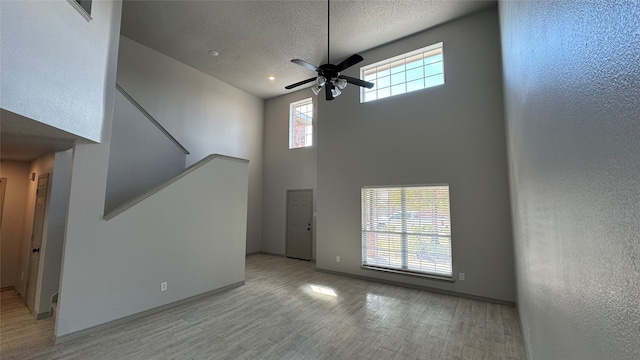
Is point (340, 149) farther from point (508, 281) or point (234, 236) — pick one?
point (508, 281)

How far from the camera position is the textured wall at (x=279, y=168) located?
306 inches

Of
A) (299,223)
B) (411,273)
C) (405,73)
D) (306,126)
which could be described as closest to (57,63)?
(405,73)

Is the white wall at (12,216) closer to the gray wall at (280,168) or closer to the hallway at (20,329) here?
the hallway at (20,329)

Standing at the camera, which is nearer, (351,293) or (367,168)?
(351,293)

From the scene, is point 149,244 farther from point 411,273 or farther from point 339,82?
point 411,273

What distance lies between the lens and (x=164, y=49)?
5.89 metres

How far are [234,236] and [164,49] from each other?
4.49 meters

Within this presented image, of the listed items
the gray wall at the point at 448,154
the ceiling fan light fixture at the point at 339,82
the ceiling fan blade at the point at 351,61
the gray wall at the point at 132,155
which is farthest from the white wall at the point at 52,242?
the gray wall at the point at 448,154

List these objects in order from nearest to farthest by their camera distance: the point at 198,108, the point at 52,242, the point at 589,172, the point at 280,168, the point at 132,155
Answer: the point at 589,172
the point at 52,242
the point at 132,155
the point at 198,108
the point at 280,168

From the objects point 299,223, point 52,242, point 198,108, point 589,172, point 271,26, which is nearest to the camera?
point 589,172

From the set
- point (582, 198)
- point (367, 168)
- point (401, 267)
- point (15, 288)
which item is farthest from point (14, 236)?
point (582, 198)

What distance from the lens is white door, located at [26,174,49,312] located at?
3.88m

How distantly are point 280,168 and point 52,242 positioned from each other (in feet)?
17.6

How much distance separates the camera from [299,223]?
769 cm
